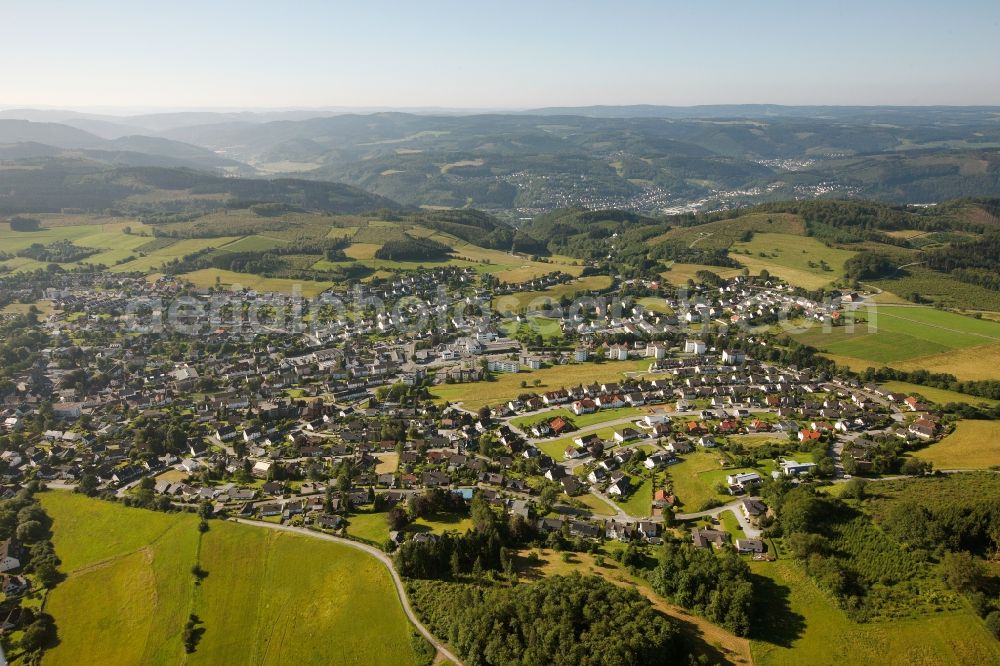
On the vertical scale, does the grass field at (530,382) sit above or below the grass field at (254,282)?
below

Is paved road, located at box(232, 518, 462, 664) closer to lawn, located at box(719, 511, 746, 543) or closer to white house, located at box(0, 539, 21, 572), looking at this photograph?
white house, located at box(0, 539, 21, 572)

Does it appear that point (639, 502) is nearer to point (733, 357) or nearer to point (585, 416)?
point (585, 416)

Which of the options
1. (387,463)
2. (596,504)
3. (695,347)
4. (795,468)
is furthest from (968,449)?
(387,463)

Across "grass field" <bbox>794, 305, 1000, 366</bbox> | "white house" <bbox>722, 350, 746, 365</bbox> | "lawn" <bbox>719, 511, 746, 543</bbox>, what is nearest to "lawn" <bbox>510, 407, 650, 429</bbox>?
"lawn" <bbox>719, 511, 746, 543</bbox>

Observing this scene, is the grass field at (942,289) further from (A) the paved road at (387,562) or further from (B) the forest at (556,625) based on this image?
(A) the paved road at (387,562)

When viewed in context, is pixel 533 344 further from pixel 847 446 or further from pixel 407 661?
pixel 407 661

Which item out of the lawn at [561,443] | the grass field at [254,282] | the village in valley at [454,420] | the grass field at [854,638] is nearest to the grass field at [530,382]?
the village in valley at [454,420]
